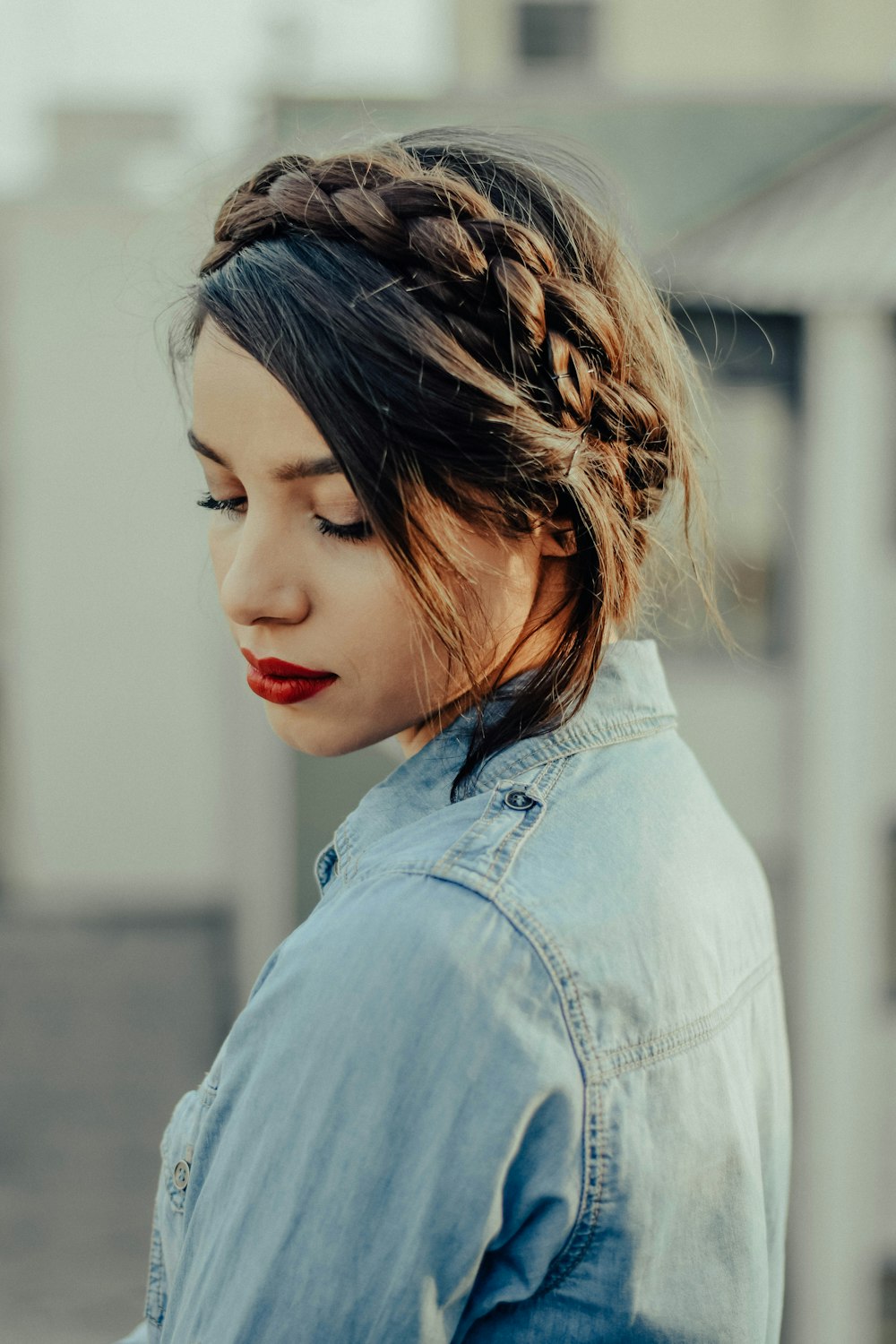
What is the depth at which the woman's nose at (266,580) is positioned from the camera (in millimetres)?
915

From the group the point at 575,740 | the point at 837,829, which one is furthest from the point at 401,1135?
the point at 837,829

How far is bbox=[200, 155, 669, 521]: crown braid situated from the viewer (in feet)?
2.97

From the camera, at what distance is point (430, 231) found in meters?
0.90

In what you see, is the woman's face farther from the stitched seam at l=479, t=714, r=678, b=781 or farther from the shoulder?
the shoulder

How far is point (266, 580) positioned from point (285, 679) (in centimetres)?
9

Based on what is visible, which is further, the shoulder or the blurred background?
the blurred background

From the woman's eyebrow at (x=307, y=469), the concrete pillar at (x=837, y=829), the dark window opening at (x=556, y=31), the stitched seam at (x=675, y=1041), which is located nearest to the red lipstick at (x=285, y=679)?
the woman's eyebrow at (x=307, y=469)

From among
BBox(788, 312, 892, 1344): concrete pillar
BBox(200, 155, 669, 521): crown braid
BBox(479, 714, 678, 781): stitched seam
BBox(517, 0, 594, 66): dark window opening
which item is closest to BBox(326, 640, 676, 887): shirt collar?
BBox(479, 714, 678, 781): stitched seam

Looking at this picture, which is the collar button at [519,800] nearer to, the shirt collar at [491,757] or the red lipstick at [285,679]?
the shirt collar at [491,757]

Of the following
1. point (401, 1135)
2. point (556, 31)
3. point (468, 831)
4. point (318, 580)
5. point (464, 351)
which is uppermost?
point (556, 31)

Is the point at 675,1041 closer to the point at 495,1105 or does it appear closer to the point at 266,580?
the point at 495,1105

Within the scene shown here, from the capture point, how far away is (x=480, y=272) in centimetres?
91

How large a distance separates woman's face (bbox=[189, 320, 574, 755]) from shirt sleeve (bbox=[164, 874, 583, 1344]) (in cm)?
20

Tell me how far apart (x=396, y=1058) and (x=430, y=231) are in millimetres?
544
